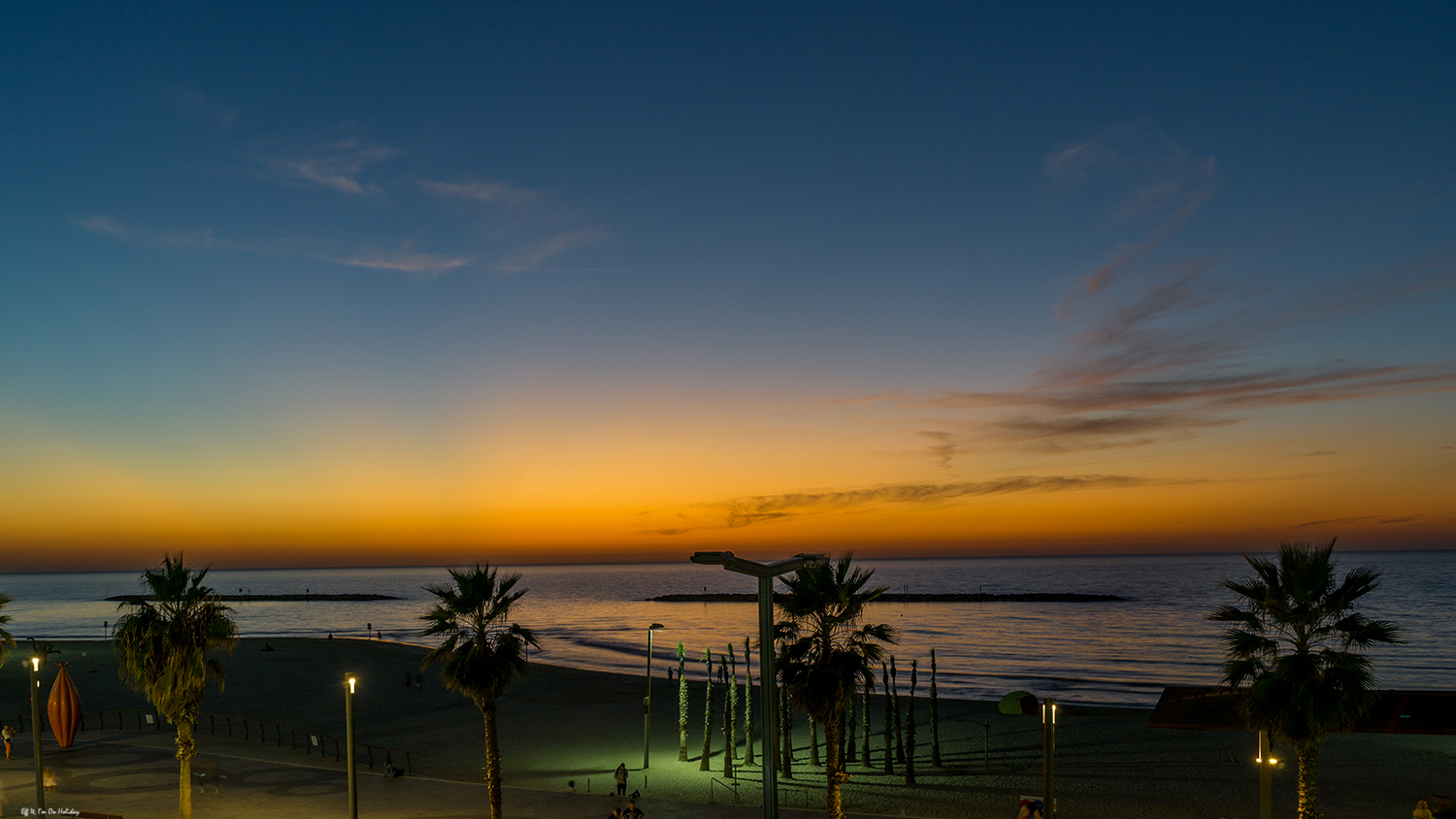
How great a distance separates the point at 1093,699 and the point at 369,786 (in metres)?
56.5

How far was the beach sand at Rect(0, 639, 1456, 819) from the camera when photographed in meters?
36.1

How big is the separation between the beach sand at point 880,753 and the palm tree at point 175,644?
17090 mm

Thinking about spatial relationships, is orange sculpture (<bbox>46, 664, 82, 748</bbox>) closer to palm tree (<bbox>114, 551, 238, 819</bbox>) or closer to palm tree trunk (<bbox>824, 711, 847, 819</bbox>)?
palm tree (<bbox>114, 551, 238, 819</bbox>)

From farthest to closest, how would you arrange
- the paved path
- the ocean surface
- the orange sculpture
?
the ocean surface
the orange sculpture
the paved path

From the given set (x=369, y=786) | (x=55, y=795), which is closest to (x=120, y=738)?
(x=55, y=795)

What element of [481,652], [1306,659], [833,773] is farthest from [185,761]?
[1306,659]

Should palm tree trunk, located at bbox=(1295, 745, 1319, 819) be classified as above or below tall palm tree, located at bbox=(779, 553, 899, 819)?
below

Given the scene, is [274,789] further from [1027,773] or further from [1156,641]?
[1156,641]

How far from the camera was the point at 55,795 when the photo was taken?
28406 millimetres

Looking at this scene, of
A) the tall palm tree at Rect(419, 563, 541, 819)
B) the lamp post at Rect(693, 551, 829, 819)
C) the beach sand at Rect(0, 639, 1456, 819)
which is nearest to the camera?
the lamp post at Rect(693, 551, 829, 819)

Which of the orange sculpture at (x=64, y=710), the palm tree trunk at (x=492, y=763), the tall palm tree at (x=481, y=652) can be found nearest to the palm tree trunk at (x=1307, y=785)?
the tall palm tree at (x=481, y=652)

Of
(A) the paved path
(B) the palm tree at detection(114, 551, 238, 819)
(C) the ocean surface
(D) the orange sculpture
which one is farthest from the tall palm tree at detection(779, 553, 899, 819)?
(C) the ocean surface

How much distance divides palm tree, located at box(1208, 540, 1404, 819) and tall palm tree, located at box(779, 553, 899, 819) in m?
8.64

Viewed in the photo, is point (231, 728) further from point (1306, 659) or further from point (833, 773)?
point (1306, 659)
